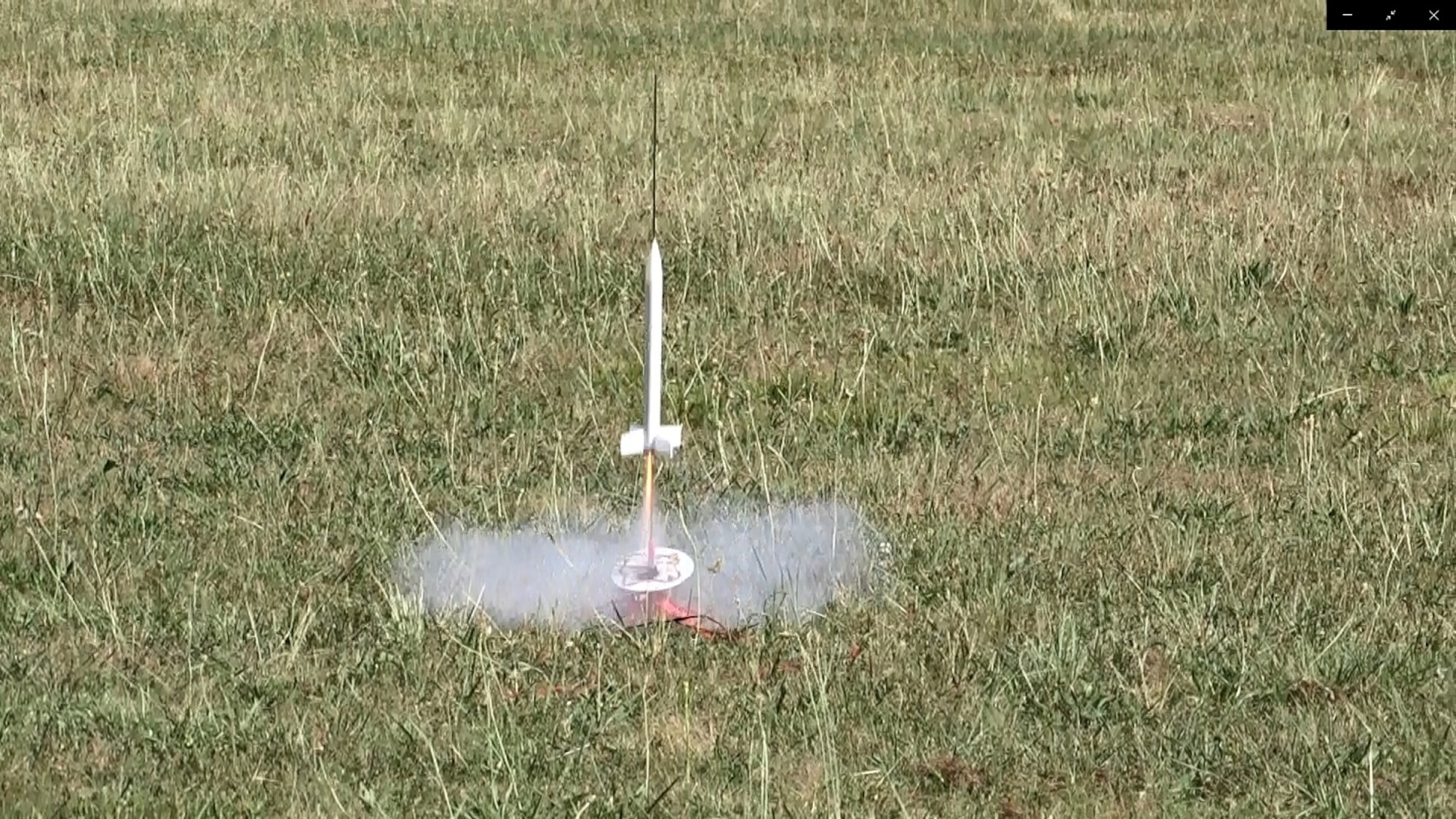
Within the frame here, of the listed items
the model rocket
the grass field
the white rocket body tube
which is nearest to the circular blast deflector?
the model rocket

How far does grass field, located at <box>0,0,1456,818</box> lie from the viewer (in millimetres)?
5910

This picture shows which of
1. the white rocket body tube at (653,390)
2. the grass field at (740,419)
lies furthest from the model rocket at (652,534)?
the grass field at (740,419)

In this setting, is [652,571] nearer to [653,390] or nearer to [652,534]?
[652,534]

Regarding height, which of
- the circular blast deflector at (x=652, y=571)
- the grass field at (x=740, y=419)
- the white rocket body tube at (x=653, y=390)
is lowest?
the grass field at (x=740, y=419)

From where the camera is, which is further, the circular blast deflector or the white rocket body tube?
the circular blast deflector

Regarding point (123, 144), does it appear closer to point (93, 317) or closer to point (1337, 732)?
point (93, 317)

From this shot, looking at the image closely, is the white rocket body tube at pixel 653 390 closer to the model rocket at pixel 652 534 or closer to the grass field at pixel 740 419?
the model rocket at pixel 652 534

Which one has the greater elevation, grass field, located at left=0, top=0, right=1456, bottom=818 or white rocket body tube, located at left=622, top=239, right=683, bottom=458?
white rocket body tube, located at left=622, top=239, right=683, bottom=458

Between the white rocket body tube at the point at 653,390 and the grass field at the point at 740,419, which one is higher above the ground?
the white rocket body tube at the point at 653,390

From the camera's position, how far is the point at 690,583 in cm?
704

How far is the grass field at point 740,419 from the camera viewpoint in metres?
5.91

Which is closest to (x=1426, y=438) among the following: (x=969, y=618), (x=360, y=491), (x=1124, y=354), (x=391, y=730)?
A: (x=1124, y=354)

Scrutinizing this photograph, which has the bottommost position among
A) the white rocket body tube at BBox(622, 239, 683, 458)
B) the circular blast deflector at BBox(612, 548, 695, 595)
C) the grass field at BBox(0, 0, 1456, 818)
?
the grass field at BBox(0, 0, 1456, 818)

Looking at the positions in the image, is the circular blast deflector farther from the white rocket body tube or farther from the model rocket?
the white rocket body tube
